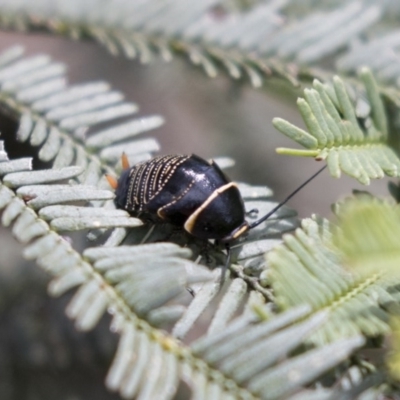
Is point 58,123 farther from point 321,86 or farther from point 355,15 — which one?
point 355,15

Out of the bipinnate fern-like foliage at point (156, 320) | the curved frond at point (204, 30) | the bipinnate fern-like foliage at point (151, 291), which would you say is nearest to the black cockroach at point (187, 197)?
the bipinnate fern-like foliage at point (151, 291)

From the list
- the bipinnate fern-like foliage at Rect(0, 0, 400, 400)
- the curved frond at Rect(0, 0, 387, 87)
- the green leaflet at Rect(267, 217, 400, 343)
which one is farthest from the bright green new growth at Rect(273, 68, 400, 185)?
the curved frond at Rect(0, 0, 387, 87)

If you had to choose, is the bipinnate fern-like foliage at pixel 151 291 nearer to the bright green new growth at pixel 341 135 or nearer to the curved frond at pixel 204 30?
the bright green new growth at pixel 341 135

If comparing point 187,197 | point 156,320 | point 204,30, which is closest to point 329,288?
point 156,320

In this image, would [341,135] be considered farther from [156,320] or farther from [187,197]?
[156,320]

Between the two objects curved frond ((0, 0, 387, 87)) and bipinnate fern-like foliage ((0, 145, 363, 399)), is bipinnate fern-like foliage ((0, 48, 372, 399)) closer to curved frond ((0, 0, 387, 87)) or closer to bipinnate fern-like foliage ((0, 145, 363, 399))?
bipinnate fern-like foliage ((0, 145, 363, 399))
